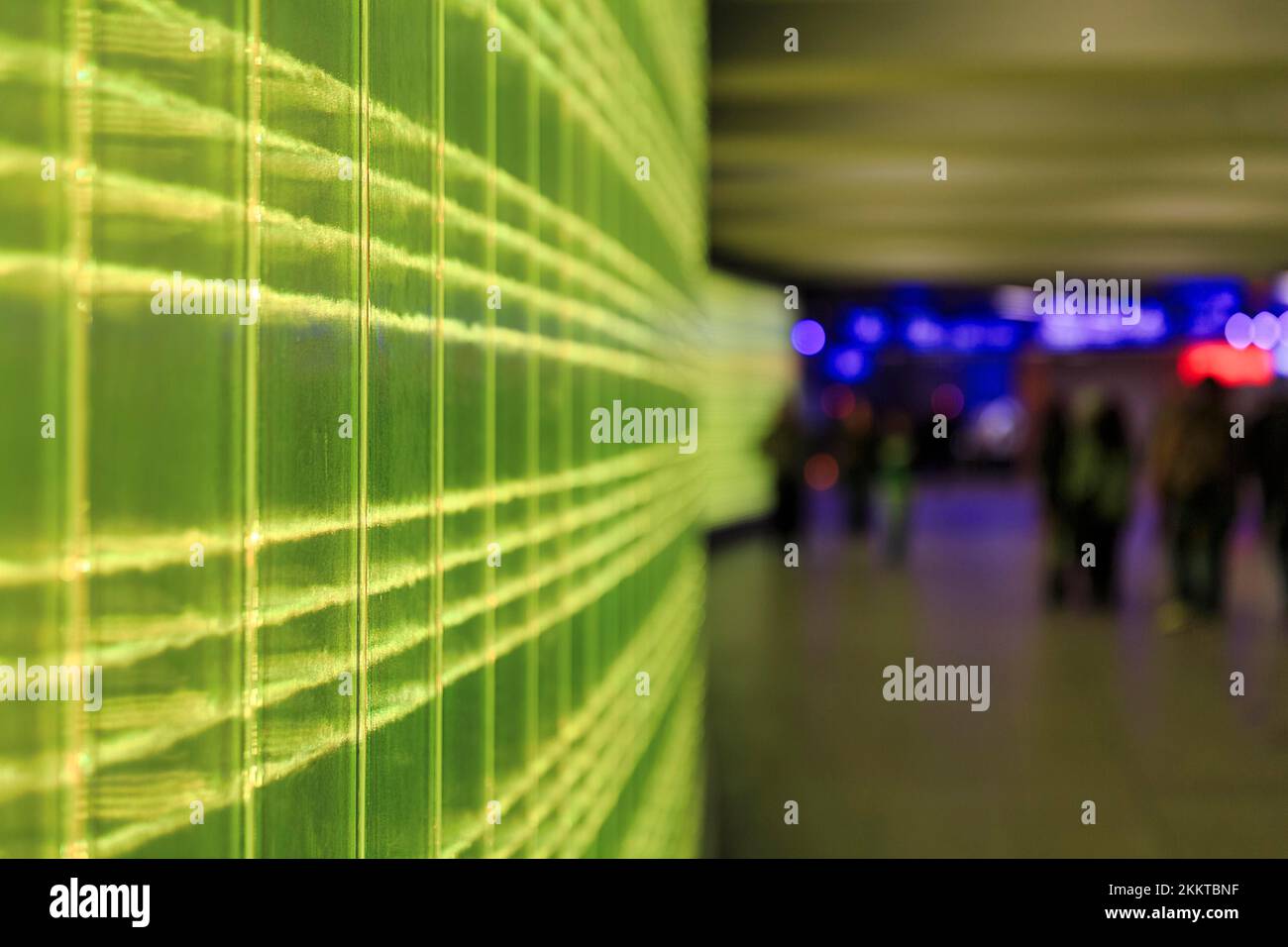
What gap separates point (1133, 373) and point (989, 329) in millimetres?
6912

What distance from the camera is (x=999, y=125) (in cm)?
1166

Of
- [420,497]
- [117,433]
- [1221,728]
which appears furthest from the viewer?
[1221,728]

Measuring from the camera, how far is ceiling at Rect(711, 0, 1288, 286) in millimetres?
9125

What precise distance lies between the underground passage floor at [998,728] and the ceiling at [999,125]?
12.2 feet

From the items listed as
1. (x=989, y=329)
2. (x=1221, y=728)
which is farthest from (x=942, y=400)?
(x=1221, y=728)

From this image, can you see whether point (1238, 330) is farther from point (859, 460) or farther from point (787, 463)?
point (787, 463)

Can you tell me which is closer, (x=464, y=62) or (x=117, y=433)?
(x=117, y=433)

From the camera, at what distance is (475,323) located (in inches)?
95.4

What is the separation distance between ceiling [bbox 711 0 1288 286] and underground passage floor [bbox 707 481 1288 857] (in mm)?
3732

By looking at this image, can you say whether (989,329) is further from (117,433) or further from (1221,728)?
(117,433)

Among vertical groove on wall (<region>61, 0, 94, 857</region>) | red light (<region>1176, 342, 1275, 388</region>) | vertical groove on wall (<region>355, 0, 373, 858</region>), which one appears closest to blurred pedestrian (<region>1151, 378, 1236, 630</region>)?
vertical groove on wall (<region>355, 0, 373, 858</region>)

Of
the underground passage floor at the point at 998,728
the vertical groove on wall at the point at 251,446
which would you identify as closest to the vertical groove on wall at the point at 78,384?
the vertical groove on wall at the point at 251,446

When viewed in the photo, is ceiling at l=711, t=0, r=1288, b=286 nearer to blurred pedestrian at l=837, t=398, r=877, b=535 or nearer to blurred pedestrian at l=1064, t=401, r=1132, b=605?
blurred pedestrian at l=1064, t=401, r=1132, b=605
